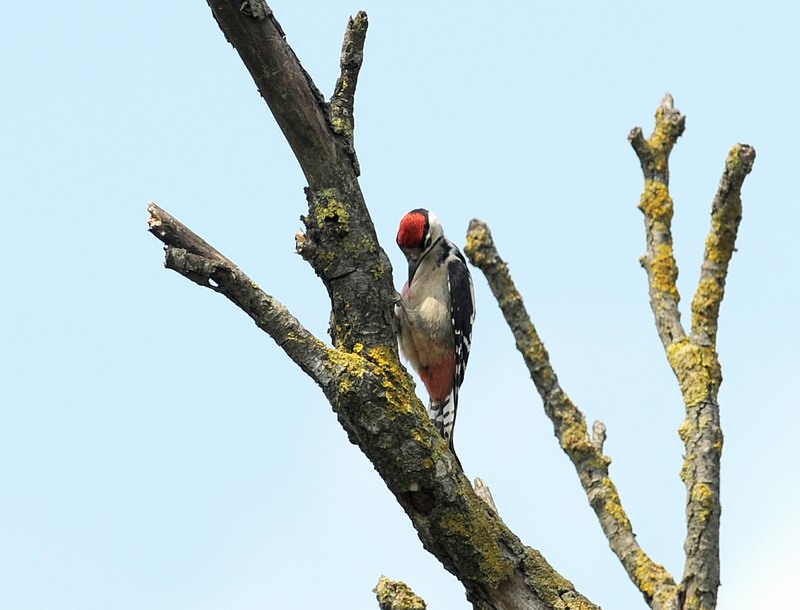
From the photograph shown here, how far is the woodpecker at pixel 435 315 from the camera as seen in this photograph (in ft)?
23.2

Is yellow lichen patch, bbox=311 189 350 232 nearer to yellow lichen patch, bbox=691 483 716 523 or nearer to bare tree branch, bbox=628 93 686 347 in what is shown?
yellow lichen patch, bbox=691 483 716 523

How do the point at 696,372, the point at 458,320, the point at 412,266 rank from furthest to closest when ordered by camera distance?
the point at 412,266 < the point at 458,320 < the point at 696,372

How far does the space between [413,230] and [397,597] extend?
3795 mm

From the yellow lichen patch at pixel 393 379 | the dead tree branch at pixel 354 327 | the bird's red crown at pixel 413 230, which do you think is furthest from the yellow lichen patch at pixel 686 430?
the bird's red crown at pixel 413 230

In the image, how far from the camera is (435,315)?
23.2ft

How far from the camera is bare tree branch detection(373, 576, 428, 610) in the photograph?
3.62 meters

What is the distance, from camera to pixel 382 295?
411cm

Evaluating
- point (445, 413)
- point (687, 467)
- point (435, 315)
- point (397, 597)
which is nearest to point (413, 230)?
point (435, 315)

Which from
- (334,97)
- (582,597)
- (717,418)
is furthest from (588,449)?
(334,97)

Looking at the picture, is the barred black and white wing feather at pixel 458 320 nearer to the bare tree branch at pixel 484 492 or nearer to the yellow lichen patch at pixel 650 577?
the yellow lichen patch at pixel 650 577

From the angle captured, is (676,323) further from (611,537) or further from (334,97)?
(334,97)

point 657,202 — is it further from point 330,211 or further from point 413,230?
point 330,211

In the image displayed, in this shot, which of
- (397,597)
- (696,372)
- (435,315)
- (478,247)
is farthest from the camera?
(435,315)

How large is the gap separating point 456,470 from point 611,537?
1.60 metres
